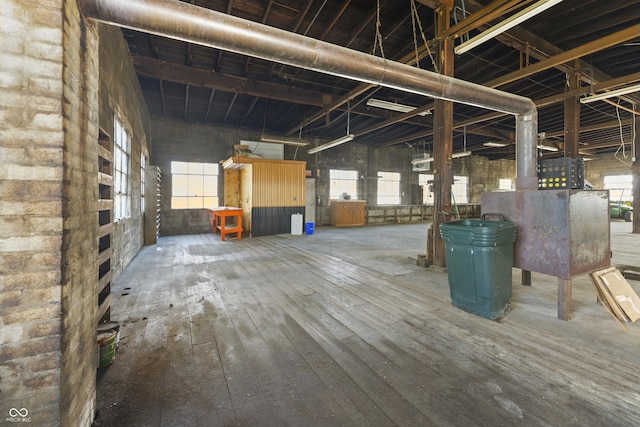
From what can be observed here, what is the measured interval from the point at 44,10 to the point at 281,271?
3.80 metres

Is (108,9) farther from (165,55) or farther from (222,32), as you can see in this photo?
(165,55)

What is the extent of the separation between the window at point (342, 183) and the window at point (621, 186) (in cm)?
1440

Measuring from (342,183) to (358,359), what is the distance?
1113 centimetres

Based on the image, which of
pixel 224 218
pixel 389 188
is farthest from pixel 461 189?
pixel 224 218

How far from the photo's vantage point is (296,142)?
9094 mm

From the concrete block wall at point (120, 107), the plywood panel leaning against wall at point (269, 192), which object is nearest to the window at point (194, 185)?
the plywood panel leaning against wall at point (269, 192)

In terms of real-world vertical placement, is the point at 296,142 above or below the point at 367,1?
below

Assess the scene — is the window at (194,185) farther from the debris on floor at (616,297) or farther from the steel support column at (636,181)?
the steel support column at (636,181)

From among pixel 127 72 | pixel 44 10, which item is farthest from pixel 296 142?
pixel 44 10

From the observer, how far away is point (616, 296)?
8.93 feet

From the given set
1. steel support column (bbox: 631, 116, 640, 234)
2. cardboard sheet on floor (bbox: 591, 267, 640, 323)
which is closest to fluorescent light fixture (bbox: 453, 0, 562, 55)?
cardboard sheet on floor (bbox: 591, 267, 640, 323)

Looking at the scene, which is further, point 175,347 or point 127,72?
point 127,72

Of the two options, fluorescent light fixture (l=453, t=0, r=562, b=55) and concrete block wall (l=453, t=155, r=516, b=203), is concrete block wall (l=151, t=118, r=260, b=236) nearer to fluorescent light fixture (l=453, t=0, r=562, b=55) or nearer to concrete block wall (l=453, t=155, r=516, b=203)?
fluorescent light fixture (l=453, t=0, r=562, b=55)

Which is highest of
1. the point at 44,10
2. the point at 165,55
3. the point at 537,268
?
the point at 165,55
